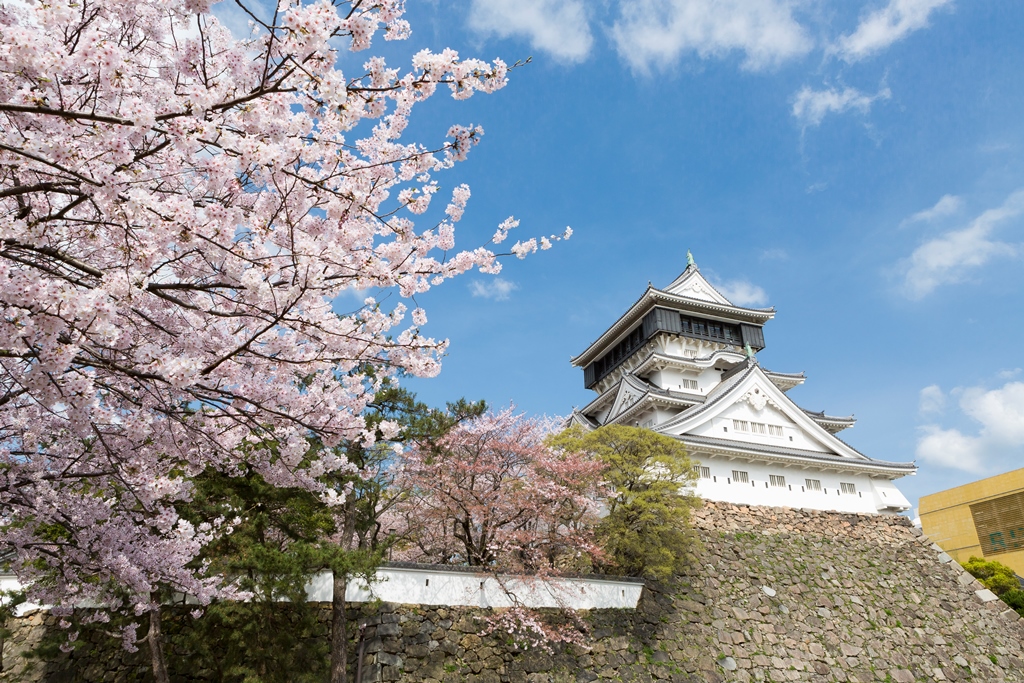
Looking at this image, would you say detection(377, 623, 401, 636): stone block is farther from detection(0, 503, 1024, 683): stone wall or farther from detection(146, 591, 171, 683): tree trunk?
detection(146, 591, 171, 683): tree trunk

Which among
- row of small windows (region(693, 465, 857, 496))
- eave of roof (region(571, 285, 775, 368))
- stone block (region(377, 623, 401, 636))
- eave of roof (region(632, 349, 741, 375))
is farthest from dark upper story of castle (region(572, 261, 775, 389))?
stone block (region(377, 623, 401, 636))

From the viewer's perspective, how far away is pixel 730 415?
1930 centimetres

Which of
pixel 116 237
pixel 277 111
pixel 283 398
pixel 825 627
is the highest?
pixel 277 111

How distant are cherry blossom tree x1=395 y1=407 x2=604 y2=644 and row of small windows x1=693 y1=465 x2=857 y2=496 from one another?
188 inches

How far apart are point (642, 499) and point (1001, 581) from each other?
15.4 m

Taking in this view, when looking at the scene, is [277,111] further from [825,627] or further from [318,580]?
[825,627]

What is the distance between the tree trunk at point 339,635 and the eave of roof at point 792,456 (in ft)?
32.9

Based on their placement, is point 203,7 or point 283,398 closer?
point 203,7

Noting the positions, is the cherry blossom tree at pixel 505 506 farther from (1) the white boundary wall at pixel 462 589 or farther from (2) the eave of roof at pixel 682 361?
(2) the eave of roof at pixel 682 361

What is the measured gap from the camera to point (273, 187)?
4168 mm

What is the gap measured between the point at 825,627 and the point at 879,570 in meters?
3.69

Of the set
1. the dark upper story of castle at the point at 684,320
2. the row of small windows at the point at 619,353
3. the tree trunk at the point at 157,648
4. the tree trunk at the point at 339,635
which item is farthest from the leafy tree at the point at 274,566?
the row of small windows at the point at 619,353

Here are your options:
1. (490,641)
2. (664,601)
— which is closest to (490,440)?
(490,641)

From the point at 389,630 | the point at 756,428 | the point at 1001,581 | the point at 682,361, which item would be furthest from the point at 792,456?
the point at 389,630
